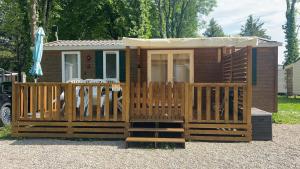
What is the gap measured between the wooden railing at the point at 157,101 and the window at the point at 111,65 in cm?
408

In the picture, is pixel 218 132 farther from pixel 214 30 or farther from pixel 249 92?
pixel 214 30

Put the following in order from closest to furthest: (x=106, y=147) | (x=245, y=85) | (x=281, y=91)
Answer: (x=106, y=147) < (x=245, y=85) < (x=281, y=91)

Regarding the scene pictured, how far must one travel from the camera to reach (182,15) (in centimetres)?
2950

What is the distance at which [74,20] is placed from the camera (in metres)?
20.9

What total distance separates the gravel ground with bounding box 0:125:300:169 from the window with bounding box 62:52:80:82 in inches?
185

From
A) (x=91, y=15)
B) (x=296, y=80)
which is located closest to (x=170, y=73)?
(x=91, y=15)

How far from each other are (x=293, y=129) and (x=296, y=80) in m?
14.9

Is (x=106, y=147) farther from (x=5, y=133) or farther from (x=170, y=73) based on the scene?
(x=170, y=73)

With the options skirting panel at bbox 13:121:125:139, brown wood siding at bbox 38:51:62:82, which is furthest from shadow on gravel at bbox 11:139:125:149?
brown wood siding at bbox 38:51:62:82

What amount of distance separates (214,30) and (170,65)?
132ft

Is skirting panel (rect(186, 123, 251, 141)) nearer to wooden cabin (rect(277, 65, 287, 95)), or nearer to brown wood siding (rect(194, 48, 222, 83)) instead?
brown wood siding (rect(194, 48, 222, 83))

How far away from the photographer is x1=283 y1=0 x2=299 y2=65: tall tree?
83.5 feet

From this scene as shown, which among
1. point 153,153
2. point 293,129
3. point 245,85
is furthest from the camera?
point 293,129

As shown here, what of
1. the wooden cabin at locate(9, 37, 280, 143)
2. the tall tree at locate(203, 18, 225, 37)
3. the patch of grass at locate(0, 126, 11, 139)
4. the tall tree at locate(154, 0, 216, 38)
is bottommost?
the patch of grass at locate(0, 126, 11, 139)
